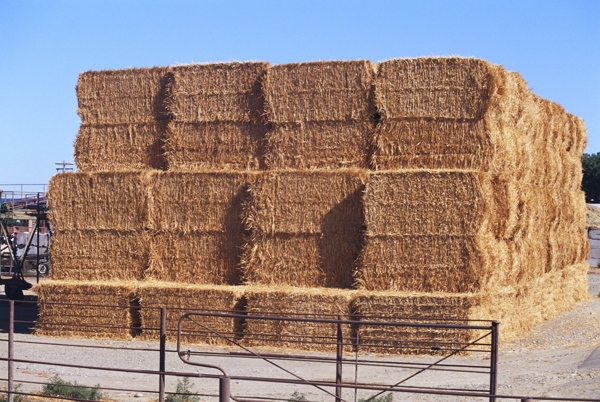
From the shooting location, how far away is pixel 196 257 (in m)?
15.3

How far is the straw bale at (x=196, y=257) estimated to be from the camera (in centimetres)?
1512

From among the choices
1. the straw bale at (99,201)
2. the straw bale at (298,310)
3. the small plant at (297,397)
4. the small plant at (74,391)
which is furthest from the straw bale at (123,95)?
the small plant at (297,397)

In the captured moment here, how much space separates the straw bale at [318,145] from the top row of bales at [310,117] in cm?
2

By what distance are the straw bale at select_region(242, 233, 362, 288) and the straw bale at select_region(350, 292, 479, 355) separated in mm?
855

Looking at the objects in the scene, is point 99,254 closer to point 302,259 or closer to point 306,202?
point 302,259

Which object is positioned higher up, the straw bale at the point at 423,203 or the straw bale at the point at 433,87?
the straw bale at the point at 433,87

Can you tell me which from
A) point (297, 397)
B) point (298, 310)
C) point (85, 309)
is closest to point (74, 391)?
point (297, 397)

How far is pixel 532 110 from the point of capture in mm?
16516

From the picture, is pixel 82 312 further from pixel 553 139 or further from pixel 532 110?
pixel 553 139

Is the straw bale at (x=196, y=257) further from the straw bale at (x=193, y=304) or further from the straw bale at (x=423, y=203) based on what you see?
the straw bale at (x=423, y=203)

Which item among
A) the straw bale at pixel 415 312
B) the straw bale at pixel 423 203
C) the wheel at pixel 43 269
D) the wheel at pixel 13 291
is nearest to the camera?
the straw bale at pixel 415 312

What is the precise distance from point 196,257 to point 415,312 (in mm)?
3943

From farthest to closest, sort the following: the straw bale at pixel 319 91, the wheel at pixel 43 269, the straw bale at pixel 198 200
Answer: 1. the wheel at pixel 43 269
2. the straw bale at pixel 198 200
3. the straw bale at pixel 319 91

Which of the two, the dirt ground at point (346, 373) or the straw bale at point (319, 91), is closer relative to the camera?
the dirt ground at point (346, 373)
